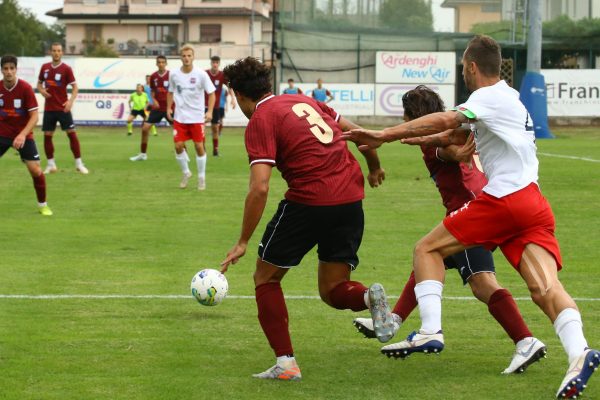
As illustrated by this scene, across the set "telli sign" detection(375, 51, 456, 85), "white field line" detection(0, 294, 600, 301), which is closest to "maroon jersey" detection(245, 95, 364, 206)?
"white field line" detection(0, 294, 600, 301)

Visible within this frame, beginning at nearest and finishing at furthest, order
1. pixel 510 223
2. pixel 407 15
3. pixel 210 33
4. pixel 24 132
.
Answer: pixel 510 223 < pixel 24 132 < pixel 407 15 < pixel 210 33

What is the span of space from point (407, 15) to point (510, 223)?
44477mm

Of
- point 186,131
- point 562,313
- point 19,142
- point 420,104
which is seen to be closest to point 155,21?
point 186,131

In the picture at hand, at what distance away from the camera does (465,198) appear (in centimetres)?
677

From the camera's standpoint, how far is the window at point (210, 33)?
95875mm

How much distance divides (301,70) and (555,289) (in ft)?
140

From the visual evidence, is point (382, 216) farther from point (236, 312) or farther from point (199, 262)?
point (236, 312)

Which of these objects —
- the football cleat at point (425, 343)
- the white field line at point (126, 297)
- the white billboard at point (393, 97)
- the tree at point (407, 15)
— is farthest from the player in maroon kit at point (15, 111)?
the tree at point (407, 15)

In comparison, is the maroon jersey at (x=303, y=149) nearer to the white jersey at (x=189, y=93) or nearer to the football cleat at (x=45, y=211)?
the football cleat at (x=45, y=211)

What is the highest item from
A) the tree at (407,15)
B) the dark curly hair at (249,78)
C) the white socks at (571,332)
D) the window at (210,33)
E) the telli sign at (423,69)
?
the window at (210,33)

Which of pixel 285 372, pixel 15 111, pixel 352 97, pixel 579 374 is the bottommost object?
pixel 285 372

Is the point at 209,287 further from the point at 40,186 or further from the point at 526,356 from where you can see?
the point at 40,186

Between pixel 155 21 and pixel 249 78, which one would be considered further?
pixel 155 21

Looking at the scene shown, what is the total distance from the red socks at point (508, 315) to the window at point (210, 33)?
8978 cm
